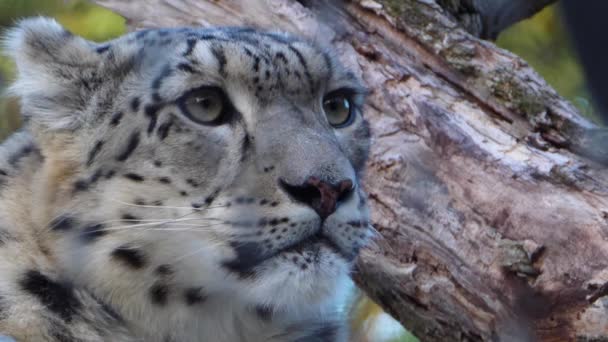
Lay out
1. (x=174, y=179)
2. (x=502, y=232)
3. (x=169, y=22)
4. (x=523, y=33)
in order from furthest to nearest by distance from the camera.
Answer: (x=523, y=33) < (x=169, y=22) < (x=502, y=232) < (x=174, y=179)

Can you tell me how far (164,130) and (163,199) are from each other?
0.20 meters

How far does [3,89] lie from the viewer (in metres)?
2.61

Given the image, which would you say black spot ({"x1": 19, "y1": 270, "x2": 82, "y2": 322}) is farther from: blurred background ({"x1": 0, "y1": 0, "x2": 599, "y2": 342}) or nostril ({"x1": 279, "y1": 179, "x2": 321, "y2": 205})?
blurred background ({"x1": 0, "y1": 0, "x2": 599, "y2": 342})

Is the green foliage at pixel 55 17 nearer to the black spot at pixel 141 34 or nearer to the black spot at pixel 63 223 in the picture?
the black spot at pixel 141 34

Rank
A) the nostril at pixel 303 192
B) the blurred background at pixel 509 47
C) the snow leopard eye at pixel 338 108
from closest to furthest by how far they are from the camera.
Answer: the nostril at pixel 303 192, the snow leopard eye at pixel 338 108, the blurred background at pixel 509 47

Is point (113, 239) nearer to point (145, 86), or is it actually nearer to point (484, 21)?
point (145, 86)

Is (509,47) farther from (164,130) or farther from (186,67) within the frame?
(164,130)

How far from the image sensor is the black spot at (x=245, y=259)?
83.4 inches

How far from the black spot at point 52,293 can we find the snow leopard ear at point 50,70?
0.44 metres

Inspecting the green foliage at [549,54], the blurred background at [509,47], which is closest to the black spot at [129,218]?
the blurred background at [509,47]

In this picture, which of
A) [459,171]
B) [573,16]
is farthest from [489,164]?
[573,16]

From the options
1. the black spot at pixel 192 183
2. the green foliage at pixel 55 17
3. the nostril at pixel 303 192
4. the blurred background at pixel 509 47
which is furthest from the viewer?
the blurred background at pixel 509 47

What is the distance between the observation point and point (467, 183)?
3119 millimetres

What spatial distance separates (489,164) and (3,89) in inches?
68.1
